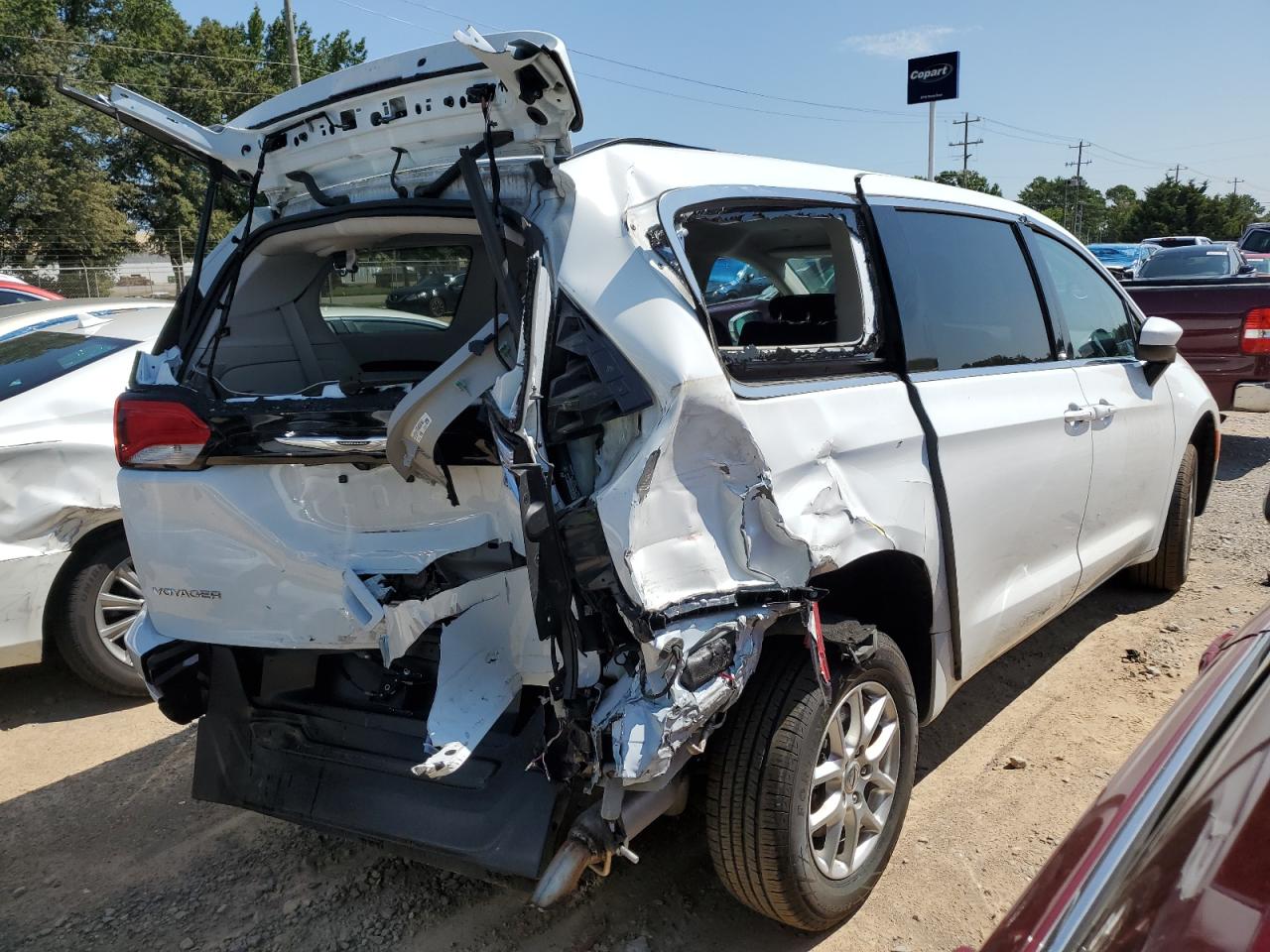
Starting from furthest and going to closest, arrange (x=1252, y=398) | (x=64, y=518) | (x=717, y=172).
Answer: (x=1252, y=398)
(x=64, y=518)
(x=717, y=172)

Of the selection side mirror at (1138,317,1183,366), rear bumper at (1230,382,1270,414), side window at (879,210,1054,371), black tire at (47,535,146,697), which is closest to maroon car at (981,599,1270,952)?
side window at (879,210,1054,371)

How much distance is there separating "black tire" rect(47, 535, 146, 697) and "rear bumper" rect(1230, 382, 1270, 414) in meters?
7.89

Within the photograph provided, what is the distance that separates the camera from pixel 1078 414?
346 centimetres

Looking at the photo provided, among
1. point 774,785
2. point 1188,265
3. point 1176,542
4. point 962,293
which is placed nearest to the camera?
point 774,785

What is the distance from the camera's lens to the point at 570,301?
6.79 ft

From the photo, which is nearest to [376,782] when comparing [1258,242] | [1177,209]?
[1258,242]

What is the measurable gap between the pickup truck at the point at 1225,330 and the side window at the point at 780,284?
485 cm

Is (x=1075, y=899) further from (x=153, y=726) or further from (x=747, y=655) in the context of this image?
(x=153, y=726)

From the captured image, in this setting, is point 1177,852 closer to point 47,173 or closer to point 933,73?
point 933,73

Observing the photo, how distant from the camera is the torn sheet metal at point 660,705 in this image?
1933 mm

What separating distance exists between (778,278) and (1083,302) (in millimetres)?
1279

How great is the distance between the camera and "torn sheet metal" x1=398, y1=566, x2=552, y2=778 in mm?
2158

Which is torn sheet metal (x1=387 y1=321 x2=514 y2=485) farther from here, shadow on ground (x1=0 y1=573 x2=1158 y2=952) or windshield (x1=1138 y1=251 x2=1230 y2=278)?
windshield (x1=1138 y1=251 x2=1230 y2=278)

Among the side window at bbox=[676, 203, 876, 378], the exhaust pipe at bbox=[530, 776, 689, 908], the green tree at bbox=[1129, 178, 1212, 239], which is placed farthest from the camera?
the green tree at bbox=[1129, 178, 1212, 239]
